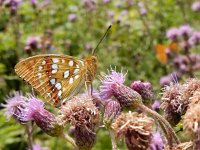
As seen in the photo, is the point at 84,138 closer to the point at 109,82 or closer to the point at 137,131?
the point at 109,82

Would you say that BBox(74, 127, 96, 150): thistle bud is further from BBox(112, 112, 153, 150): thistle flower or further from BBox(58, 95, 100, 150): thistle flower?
BBox(112, 112, 153, 150): thistle flower

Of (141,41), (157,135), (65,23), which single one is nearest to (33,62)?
(157,135)

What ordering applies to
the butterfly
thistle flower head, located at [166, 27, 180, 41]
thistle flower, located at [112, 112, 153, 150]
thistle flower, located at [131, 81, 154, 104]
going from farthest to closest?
thistle flower head, located at [166, 27, 180, 41]
the butterfly
thistle flower, located at [131, 81, 154, 104]
thistle flower, located at [112, 112, 153, 150]

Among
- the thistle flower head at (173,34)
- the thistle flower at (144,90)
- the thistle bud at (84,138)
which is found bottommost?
the thistle bud at (84,138)

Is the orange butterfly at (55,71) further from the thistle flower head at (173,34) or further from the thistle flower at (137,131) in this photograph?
the thistle flower head at (173,34)

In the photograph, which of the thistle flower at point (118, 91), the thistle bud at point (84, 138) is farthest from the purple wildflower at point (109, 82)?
the thistle bud at point (84, 138)

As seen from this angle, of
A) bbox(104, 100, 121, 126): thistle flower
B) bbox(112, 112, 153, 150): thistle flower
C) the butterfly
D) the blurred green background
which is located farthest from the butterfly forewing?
the butterfly
